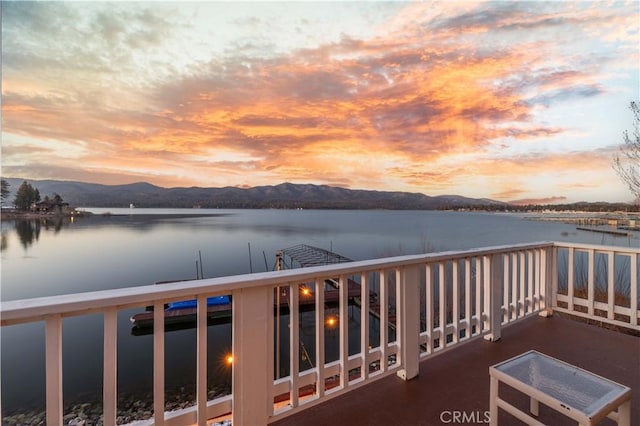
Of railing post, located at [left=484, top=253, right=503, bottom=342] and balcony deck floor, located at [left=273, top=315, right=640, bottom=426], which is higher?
railing post, located at [left=484, top=253, right=503, bottom=342]

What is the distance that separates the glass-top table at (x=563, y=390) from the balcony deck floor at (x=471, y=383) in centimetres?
42

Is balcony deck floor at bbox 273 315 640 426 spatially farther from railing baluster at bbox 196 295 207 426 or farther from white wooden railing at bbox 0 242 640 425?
railing baluster at bbox 196 295 207 426

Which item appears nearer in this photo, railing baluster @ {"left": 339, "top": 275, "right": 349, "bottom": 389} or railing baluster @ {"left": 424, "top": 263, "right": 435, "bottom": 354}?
railing baluster @ {"left": 339, "top": 275, "right": 349, "bottom": 389}

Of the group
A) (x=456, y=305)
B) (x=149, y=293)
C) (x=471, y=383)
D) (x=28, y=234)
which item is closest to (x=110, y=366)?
(x=149, y=293)

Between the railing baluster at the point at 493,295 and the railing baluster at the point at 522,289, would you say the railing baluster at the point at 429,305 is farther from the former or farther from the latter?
the railing baluster at the point at 522,289

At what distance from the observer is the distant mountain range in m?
21.8

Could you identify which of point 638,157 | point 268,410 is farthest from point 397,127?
point 268,410

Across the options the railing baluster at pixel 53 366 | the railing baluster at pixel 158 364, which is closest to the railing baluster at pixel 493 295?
the railing baluster at pixel 158 364

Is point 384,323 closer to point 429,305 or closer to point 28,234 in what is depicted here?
point 429,305

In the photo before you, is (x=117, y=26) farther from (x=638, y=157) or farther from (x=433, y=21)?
(x=638, y=157)

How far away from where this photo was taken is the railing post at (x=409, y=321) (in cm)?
210

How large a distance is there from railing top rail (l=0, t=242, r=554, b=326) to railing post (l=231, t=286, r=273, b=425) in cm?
7

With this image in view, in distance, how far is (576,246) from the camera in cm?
315

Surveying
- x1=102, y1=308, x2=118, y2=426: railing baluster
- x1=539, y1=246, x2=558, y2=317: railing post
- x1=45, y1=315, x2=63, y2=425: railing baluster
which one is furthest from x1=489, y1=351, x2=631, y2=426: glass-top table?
x1=539, y1=246, x2=558, y2=317: railing post
